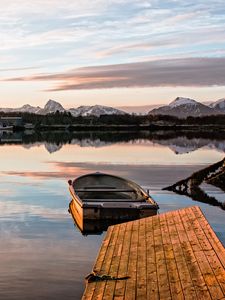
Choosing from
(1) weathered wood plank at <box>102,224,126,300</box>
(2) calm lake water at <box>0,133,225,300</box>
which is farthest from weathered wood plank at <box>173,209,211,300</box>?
(2) calm lake water at <box>0,133,225,300</box>

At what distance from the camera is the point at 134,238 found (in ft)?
63.8

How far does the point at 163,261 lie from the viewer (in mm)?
15742

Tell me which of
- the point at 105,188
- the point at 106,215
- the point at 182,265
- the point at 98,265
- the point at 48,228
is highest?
the point at 182,265

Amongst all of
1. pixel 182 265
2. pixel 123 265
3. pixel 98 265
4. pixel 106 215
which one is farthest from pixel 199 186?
pixel 182 265

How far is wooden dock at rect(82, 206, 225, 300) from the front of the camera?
13.0 meters

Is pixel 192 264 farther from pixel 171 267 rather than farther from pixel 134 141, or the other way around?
pixel 134 141

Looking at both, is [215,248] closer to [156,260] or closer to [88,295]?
[156,260]

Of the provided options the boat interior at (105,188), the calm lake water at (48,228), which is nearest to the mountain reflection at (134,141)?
the calm lake water at (48,228)

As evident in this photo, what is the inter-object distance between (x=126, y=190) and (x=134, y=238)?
12788 mm

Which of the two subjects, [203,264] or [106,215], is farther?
[106,215]

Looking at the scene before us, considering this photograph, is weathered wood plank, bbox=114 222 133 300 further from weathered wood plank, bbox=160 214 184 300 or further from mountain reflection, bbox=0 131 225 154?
mountain reflection, bbox=0 131 225 154

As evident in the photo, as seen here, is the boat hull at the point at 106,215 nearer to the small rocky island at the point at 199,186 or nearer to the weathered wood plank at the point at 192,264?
the weathered wood plank at the point at 192,264

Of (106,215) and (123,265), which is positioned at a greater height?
(123,265)

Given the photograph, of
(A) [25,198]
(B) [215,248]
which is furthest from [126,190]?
(B) [215,248]
